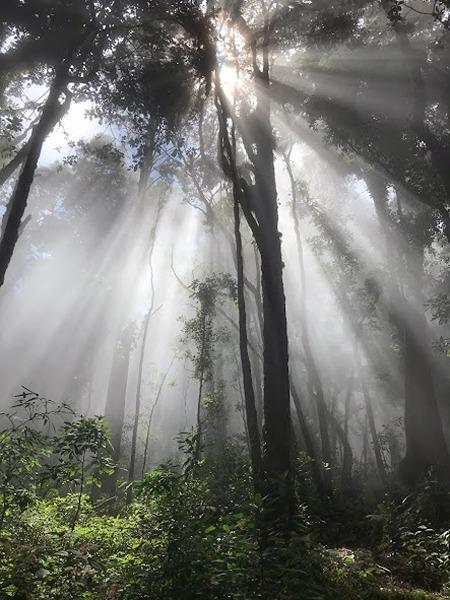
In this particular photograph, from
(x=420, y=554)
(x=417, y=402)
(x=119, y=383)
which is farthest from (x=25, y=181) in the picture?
(x=417, y=402)

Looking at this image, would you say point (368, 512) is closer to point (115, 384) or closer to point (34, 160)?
point (34, 160)

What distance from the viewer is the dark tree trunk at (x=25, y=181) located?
31.7ft

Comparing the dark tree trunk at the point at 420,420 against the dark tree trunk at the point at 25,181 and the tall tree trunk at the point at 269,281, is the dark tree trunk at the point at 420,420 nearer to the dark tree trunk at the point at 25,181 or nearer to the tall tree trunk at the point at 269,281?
the tall tree trunk at the point at 269,281

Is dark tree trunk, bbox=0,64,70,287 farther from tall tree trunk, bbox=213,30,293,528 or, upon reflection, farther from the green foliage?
the green foliage

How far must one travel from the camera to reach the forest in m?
4.40

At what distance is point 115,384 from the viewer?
850 inches

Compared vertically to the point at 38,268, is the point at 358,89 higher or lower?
lower

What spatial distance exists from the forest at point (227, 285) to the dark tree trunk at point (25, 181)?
0.05 metres

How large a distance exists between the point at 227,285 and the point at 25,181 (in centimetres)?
1123

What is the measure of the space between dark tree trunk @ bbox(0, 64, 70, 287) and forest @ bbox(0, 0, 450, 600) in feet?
0.16

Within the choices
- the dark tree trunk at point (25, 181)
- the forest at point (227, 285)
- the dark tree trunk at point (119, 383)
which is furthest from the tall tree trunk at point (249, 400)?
the dark tree trunk at point (119, 383)

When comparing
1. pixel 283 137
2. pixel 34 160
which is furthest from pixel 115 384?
pixel 283 137

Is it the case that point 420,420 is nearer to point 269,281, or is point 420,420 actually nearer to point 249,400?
point 249,400

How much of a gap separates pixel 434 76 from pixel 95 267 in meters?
22.9
